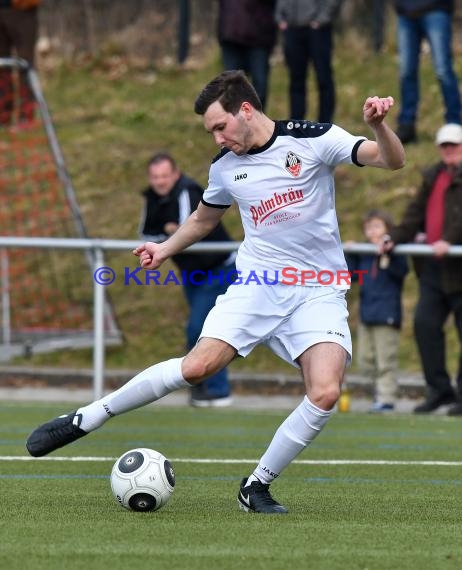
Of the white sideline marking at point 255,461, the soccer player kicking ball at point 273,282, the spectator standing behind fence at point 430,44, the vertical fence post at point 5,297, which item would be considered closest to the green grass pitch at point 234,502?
the white sideline marking at point 255,461

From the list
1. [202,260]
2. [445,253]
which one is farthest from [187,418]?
[445,253]

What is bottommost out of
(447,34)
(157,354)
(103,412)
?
(157,354)

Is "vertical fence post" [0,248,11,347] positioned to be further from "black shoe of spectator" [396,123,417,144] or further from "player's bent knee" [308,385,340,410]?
"player's bent knee" [308,385,340,410]

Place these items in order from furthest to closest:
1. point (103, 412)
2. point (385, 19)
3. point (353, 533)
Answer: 1. point (385, 19)
2. point (103, 412)
3. point (353, 533)

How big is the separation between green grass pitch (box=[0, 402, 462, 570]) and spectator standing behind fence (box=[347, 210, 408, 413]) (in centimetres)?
98

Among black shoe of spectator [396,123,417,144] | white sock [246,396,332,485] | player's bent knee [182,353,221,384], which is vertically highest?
black shoe of spectator [396,123,417,144]

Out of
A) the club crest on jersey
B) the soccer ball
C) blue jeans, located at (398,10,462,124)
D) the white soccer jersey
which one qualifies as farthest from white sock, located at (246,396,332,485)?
blue jeans, located at (398,10,462,124)

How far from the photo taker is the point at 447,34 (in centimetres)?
1406

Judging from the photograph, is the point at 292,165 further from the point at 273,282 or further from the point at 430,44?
the point at 430,44

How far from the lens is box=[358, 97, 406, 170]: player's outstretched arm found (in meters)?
6.25

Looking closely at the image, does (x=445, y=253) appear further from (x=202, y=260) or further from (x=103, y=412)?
(x=103, y=412)

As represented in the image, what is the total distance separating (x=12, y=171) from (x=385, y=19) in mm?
5178

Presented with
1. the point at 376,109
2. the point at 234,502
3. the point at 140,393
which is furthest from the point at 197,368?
the point at 376,109

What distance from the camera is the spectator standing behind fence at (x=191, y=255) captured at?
12086 mm
